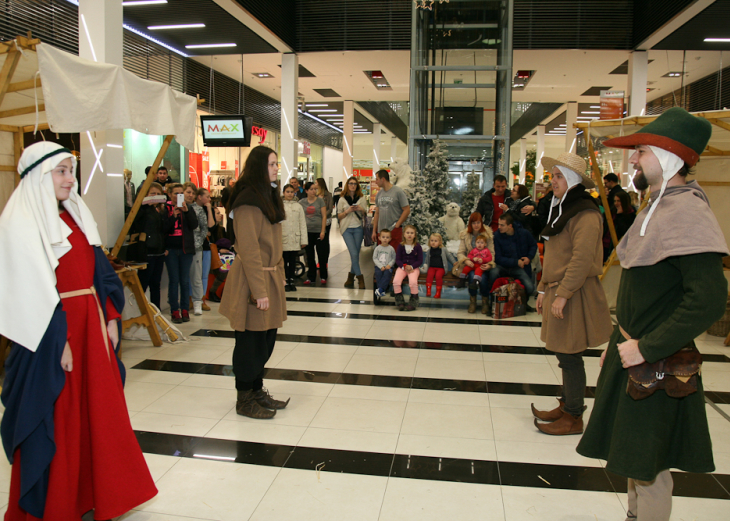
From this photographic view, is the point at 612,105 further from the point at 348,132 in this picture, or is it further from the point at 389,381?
the point at 389,381

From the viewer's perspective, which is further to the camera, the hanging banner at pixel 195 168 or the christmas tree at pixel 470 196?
the hanging banner at pixel 195 168

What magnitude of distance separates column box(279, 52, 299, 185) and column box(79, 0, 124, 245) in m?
6.67

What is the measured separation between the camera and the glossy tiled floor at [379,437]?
8.03ft

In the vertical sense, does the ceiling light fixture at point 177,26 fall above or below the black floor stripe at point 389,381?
above

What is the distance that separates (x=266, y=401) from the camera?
136 inches

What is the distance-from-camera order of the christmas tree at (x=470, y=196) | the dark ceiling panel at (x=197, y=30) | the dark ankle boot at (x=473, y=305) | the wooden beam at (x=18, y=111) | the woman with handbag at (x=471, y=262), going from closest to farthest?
the wooden beam at (x=18, y=111)
the woman with handbag at (x=471, y=262)
the dark ankle boot at (x=473, y=305)
the christmas tree at (x=470, y=196)
the dark ceiling panel at (x=197, y=30)

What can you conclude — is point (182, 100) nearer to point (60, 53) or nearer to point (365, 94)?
point (60, 53)

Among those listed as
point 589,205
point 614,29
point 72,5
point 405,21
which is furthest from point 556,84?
point 589,205

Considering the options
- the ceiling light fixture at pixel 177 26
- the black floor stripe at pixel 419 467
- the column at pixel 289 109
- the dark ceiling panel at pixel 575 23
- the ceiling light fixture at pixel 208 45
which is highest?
the dark ceiling panel at pixel 575 23

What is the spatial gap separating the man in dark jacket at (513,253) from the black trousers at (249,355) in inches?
147

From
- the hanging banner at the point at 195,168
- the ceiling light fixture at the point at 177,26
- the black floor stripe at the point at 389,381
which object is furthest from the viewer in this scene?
the hanging banner at the point at 195,168

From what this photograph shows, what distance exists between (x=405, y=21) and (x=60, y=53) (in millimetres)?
8880

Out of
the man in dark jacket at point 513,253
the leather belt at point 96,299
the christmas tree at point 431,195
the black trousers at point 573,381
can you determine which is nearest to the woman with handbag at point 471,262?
the man in dark jacket at point 513,253

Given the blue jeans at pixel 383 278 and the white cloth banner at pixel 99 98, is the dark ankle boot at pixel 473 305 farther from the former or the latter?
the white cloth banner at pixel 99 98
